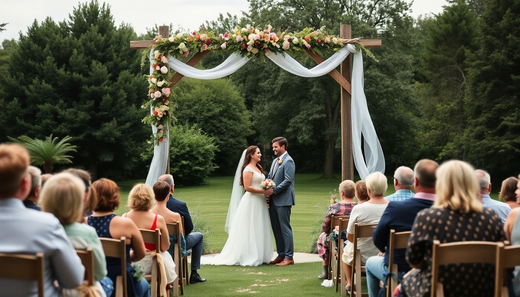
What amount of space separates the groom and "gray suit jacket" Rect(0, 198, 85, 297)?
645 centimetres

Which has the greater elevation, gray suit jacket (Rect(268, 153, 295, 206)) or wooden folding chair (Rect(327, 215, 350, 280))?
gray suit jacket (Rect(268, 153, 295, 206))

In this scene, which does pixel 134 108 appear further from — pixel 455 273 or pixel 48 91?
pixel 455 273

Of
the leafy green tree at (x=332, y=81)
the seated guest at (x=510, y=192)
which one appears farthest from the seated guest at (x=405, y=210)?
the leafy green tree at (x=332, y=81)

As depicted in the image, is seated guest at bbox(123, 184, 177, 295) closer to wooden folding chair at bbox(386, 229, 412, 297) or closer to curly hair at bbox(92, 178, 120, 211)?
curly hair at bbox(92, 178, 120, 211)

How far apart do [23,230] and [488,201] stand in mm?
4247

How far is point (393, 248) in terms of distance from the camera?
482 cm

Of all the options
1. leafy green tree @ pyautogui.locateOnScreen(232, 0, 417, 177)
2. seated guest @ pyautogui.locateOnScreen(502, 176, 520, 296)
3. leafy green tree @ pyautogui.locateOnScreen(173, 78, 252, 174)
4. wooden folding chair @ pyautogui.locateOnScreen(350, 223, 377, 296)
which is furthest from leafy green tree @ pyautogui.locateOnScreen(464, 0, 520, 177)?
seated guest @ pyautogui.locateOnScreen(502, 176, 520, 296)

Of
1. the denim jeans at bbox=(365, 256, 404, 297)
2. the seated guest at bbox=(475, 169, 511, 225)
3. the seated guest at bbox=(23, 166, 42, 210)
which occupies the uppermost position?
the seated guest at bbox=(23, 166, 42, 210)

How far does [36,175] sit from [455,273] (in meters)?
2.72

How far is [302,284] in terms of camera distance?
7859 millimetres

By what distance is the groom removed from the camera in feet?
31.7

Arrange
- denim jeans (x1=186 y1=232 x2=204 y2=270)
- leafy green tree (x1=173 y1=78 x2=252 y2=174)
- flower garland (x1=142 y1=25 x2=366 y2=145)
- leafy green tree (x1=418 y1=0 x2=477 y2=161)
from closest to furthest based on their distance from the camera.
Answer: denim jeans (x1=186 y1=232 x2=204 y2=270), flower garland (x1=142 y1=25 x2=366 y2=145), leafy green tree (x1=418 y1=0 x2=477 y2=161), leafy green tree (x1=173 y1=78 x2=252 y2=174)

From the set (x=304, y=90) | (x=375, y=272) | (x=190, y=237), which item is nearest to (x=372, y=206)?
(x=375, y=272)

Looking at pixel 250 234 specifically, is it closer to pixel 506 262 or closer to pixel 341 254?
pixel 341 254
